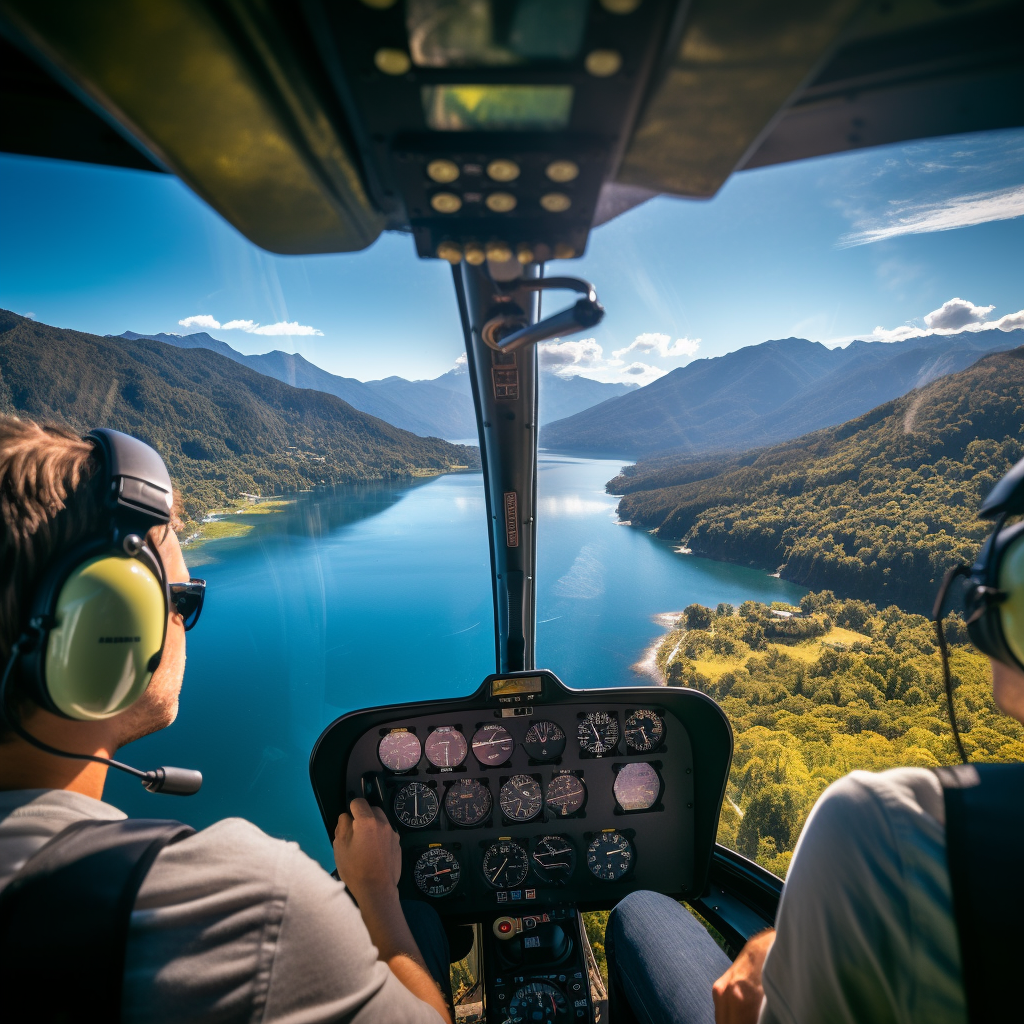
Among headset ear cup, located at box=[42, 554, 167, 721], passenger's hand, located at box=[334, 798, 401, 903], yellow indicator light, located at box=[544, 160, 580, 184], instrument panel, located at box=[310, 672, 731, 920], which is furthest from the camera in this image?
instrument panel, located at box=[310, 672, 731, 920]

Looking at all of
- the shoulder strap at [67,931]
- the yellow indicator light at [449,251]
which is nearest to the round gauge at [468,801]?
the shoulder strap at [67,931]

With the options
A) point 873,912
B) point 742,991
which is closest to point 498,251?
point 873,912

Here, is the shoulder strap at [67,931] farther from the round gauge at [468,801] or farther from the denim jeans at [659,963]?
the round gauge at [468,801]

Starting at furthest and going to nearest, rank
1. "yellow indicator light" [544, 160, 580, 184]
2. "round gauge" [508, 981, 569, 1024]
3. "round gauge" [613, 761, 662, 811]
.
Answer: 1. "round gauge" [613, 761, 662, 811]
2. "round gauge" [508, 981, 569, 1024]
3. "yellow indicator light" [544, 160, 580, 184]

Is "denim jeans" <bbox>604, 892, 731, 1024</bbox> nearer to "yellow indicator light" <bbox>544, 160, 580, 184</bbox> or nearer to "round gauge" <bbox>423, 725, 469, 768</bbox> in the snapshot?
"round gauge" <bbox>423, 725, 469, 768</bbox>

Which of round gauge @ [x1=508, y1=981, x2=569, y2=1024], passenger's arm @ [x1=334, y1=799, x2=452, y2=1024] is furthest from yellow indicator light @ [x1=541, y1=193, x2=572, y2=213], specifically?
round gauge @ [x1=508, y1=981, x2=569, y2=1024]

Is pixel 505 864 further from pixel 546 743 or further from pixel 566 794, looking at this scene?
pixel 546 743

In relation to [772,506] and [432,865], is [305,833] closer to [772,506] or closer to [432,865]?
[432,865]
